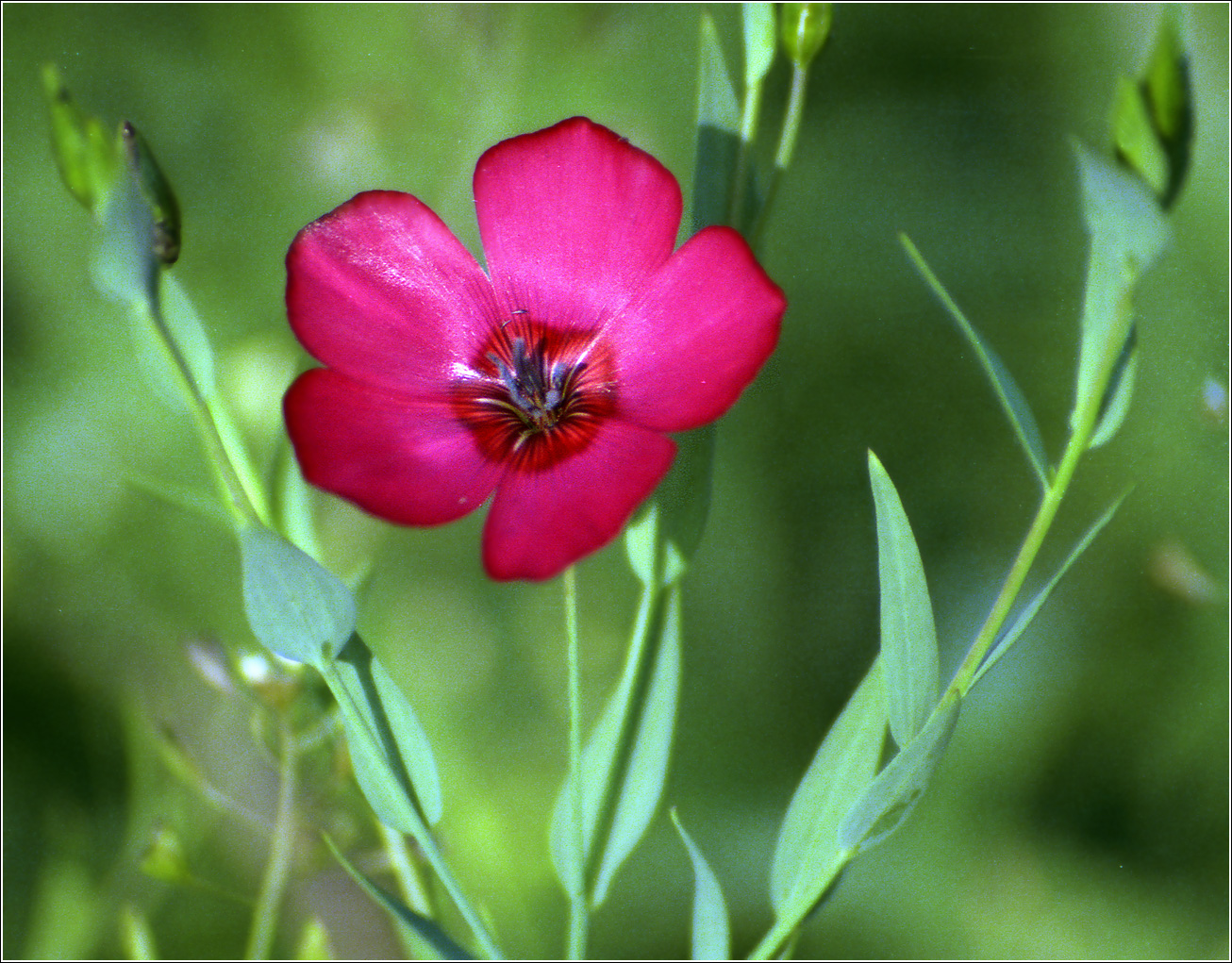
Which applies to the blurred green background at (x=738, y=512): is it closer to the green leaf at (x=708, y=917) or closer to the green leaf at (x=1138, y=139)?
the green leaf at (x=708, y=917)

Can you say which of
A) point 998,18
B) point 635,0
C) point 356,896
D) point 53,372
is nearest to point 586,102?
point 635,0

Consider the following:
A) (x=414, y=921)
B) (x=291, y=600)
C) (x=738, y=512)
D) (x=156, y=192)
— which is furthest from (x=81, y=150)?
(x=738, y=512)

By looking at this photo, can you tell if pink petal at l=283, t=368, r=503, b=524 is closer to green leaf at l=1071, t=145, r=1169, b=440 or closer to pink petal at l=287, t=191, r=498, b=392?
pink petal at l=287, t=191, r=498, b=392

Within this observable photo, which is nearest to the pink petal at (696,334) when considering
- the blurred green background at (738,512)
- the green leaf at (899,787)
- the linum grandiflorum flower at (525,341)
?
the linum grandiflorum flower at (525,341)

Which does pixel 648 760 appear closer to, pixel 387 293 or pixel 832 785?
pixel 832 785

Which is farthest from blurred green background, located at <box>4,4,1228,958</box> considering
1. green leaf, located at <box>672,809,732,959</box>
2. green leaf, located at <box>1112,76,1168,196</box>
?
green leaf, located at <box>1112,76,1168,196</box>

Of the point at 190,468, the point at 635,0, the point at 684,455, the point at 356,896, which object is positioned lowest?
the point at 356,896

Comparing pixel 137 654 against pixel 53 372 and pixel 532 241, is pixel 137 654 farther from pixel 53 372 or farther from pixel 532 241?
pixel 532 241
